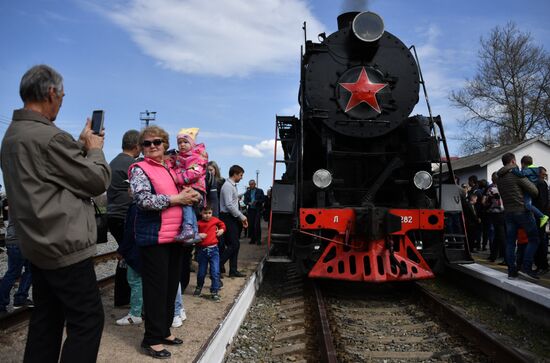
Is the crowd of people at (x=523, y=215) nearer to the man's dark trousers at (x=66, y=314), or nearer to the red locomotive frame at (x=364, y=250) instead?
the red locomotive frame at (x=364, y=250)

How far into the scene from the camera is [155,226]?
10.4 ft

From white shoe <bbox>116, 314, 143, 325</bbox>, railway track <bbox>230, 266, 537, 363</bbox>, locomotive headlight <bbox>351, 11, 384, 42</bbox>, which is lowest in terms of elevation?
railway track <bbox>230, 266, 537, 363</bbox>

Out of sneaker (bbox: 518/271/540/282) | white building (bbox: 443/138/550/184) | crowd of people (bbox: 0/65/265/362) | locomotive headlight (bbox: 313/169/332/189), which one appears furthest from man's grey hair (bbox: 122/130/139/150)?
white building (bbox: 443/138/550/184)

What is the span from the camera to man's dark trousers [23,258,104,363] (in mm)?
2207

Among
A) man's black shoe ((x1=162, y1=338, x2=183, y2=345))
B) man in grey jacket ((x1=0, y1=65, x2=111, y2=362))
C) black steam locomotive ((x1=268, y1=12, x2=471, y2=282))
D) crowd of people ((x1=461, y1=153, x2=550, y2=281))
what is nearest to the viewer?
man in grey jacket ((x1=0, y1=65, x2=111, y2=362))

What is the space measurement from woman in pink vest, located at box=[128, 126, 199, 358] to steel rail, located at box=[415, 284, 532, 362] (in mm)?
2665

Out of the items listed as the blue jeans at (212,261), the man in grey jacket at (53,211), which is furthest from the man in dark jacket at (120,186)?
the man in grey jacket at (53,211)

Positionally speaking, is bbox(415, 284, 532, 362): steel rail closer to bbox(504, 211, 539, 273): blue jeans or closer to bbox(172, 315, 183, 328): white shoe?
bbox(504, 211, 539, 273): blue jeans

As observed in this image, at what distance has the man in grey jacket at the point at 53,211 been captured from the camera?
81.7 inches

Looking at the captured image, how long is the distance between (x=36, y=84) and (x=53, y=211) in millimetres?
663

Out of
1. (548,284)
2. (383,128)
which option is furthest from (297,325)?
(548,284)

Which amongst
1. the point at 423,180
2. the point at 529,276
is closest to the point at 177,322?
the point at 423,180

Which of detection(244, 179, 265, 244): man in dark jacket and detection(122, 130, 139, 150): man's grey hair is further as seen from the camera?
detection(244, 179, 265, 244): man in dark jacket

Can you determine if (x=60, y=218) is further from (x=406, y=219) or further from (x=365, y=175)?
(x=365, y=175)
